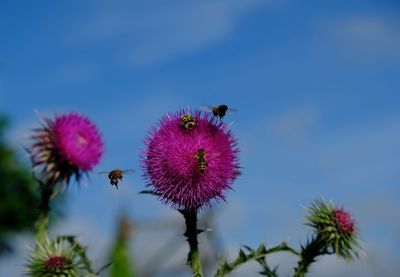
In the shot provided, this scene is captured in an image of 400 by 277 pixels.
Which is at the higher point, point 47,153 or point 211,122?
point 47,153

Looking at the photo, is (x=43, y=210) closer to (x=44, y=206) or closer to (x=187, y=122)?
(x=44, y=206)

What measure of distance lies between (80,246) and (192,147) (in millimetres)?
2605

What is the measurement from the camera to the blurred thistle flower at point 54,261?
8414mm

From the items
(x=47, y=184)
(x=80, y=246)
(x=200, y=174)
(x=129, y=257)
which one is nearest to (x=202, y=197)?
(x=200, y=174)

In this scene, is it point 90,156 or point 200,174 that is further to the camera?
point 90,156

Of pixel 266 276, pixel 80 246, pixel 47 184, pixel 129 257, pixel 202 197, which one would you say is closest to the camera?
pixel 202 197

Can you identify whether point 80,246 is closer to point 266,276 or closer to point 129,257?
point 266,276

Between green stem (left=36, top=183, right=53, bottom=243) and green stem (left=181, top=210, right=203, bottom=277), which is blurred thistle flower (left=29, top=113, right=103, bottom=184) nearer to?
green stem (left=36, top=183, right=53, bottom=243)

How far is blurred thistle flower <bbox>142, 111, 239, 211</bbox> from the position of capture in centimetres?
654

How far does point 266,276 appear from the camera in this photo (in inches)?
291

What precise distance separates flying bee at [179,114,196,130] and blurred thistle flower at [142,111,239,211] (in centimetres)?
2

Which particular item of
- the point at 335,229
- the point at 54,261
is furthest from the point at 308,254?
the point at 54,261

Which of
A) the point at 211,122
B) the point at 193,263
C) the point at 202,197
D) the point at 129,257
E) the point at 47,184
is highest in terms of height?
the point at 129,257

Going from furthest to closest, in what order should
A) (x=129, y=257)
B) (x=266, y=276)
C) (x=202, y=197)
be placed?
(x=129, y=257) < (x=266, y=276) < (x=202, y=197)
